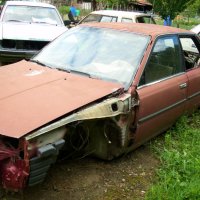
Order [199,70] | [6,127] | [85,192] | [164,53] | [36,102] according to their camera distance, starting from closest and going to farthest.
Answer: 1. [6,127]
2. [36,102]
3. [85,192]
4. [164,53]
5. [199,70]

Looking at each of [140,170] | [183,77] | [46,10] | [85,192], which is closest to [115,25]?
[183,77]

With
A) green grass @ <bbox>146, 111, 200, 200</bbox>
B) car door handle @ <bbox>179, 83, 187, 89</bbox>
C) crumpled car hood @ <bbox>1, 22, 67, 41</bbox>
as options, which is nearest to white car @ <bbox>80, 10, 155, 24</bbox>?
crumpled car hood @ <bbox>1, 22, 67, 41</bbox>

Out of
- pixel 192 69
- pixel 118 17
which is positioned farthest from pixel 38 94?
pixel 118 17

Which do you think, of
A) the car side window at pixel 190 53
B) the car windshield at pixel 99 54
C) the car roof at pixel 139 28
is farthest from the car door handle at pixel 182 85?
the car windshield at pixel 99 54

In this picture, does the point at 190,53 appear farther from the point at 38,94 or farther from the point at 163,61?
the point at 38,94

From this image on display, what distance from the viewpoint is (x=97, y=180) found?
3.98 m

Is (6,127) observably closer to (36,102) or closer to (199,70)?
(36,102)

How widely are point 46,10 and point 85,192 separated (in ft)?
23.4

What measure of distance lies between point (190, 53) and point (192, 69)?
31.1 inches

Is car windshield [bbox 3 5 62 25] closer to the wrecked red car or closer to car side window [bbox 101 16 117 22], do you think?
car side window [bbox 101 16 117 22]

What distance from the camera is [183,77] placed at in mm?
5152

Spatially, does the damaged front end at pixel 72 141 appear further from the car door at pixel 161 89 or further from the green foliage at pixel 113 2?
the green foliage at pixel 113 2

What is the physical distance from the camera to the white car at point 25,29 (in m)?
8.03

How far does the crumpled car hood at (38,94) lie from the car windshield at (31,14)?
5014mm
